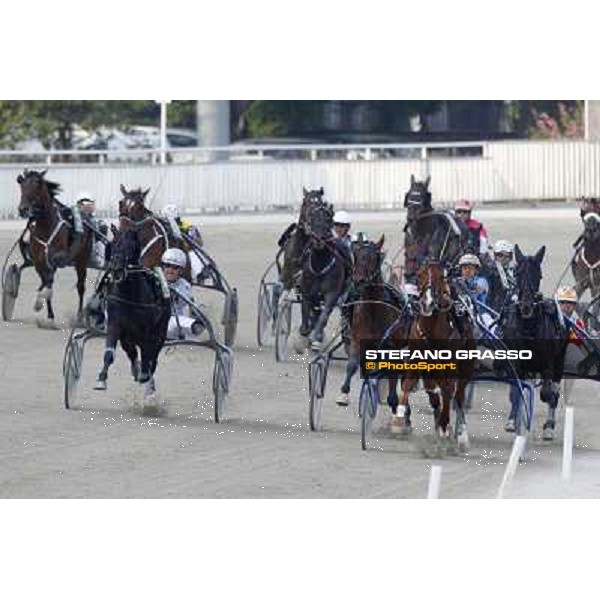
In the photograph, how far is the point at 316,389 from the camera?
2097 centimetres

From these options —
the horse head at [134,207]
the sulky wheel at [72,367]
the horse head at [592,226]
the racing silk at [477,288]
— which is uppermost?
the horse head at [134,207]

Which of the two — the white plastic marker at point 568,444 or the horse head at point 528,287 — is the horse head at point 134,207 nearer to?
the horse head at point 528,287

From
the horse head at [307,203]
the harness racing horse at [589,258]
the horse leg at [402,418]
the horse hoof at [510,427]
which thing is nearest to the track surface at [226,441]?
the horse hoof at [510,427]

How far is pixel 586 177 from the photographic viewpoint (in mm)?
39250

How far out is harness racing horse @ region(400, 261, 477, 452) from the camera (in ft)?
63.4

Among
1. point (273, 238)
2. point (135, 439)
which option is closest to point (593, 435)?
point (135, 439)

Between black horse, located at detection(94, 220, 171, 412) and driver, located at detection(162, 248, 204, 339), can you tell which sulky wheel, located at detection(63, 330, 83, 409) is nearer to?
black horse, located at detection(94, 220, 171, 412)

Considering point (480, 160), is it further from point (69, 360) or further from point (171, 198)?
point (69, 360)

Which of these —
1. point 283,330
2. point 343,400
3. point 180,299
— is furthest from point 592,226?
point 180,299

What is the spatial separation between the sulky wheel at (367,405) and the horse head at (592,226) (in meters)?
7.69

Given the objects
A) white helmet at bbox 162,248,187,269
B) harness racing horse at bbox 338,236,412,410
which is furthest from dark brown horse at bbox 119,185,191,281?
harness racing horse at bbox 338,236,412,410

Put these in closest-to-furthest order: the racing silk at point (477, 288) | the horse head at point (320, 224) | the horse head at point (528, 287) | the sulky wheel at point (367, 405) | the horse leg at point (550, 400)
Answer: the sulky wheel at point (367, 405) → the horse head at point (528, 287) → the horse leg at point (550, 400) → the racing silk at point (477, 288) → the horse head at point (320, 224)

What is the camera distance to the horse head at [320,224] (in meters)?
25.0

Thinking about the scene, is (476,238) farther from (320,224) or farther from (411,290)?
(411,290)
